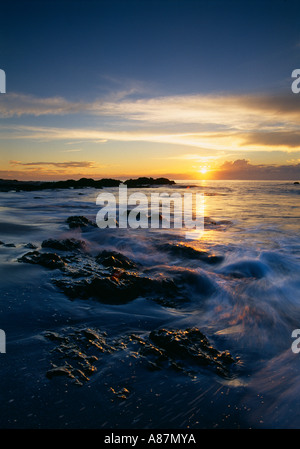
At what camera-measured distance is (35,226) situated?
1016 centimetres

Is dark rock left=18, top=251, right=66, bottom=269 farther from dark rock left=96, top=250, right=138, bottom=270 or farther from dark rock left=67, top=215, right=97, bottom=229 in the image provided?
dark rock left=67, top=215, right=97, bottom=229

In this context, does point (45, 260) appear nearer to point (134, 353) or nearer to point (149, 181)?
point (134, 353)

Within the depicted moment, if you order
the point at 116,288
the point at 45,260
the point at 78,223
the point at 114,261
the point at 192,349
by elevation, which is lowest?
the point at 192,349

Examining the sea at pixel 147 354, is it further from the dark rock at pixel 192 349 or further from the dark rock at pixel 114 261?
the dark rock at pixel 114 261

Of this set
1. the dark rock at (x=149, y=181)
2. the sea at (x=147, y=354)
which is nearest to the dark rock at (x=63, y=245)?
the sea at (x=147, y=354)

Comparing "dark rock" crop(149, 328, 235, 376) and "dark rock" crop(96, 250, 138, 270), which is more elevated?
"dark rock" crop(96, 250, 138, 270)

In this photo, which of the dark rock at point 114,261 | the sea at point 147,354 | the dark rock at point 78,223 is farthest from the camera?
the dark rock at point 78,223

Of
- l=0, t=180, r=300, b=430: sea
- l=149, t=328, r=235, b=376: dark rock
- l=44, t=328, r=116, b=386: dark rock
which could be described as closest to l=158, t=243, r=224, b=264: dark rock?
l=0, t=180, r=300, b=430: sea

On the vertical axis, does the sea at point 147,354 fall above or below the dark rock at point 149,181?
below

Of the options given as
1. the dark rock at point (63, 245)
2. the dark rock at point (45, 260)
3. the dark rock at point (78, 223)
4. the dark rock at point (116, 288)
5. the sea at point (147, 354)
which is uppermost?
the dark rock at point (78, 223)

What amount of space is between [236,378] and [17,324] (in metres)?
2.68

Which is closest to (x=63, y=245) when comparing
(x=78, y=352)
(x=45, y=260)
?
(x=45, y=260)

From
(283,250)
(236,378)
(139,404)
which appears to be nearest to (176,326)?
(236,378)
